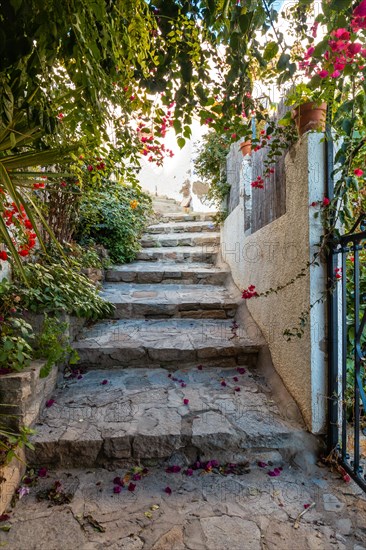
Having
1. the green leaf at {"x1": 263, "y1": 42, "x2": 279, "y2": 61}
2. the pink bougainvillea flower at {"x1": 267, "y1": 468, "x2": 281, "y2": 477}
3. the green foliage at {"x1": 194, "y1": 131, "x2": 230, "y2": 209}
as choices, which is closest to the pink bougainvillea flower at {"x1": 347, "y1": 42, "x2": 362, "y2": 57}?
the green leaf at {"x1": 263, "y1": 42, "x2": 279, "y2": 61}

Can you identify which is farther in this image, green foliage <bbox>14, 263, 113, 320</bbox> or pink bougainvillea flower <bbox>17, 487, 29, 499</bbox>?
green foliage <bbox>14, 263, 113, 320</bbox>

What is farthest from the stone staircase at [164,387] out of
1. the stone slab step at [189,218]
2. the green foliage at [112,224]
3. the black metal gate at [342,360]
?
the stone slab step at [189,218]

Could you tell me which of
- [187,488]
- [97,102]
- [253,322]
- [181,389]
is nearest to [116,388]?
[181,389]

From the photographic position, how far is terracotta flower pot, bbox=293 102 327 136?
65.7 inches

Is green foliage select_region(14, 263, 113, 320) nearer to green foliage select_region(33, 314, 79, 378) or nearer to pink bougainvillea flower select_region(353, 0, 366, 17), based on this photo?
green foliage select_region(33, 314, 79, 378)

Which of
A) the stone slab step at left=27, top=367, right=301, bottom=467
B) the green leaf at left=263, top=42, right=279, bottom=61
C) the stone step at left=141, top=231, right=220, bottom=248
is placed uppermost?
the green leaf at left=263, top=42, right=279, bottom=61

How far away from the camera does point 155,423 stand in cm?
176

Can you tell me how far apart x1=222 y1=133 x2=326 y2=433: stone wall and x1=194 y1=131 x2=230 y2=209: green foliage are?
6.35 feet

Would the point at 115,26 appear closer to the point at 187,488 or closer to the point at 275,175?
the point at 275,175

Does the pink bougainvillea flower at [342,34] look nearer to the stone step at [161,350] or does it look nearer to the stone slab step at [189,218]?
the stone step at [161,350]

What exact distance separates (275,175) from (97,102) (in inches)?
54.3

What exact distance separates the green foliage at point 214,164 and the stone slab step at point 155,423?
279cm

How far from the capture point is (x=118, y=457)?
64.3 inches

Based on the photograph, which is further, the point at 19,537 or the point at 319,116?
the point at 319,116
